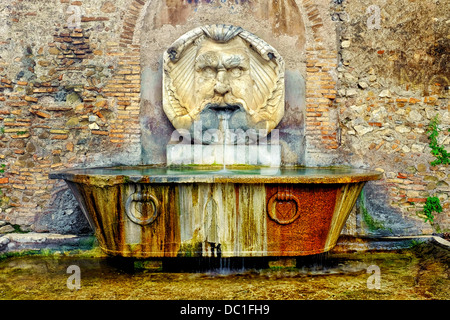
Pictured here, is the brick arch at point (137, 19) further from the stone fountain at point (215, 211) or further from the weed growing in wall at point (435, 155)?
the stone fountain at point (215, 211)

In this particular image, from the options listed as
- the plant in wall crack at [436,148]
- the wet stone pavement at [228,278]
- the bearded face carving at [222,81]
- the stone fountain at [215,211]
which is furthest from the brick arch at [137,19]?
the wet stone pavement at [228,278]

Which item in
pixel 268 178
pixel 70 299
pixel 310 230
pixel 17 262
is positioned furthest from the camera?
pixel 17 262

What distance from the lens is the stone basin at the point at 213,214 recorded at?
299 centimetres

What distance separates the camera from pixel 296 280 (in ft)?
9.90

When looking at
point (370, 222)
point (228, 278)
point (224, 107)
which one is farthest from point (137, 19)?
point (370, 222)

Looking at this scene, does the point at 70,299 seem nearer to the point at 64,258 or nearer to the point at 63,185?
the point at 64,258

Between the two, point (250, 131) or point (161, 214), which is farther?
point (250, 131)

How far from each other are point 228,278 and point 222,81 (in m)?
2.13

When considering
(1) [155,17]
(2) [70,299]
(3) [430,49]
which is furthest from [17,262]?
(3) [430,49]

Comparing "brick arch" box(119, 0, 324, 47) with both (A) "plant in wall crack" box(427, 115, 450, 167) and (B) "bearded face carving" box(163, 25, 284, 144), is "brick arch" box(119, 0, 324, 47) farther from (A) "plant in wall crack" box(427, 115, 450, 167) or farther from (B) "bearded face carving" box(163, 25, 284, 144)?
(A) "plant in wall crack" box(427, 115, 450, 167)

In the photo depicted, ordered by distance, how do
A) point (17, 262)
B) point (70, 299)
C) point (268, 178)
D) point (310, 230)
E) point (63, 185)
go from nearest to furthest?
1. point (70, 299)
2. point (268, 178)
3. point (310, 230)
4. point (17, 262)
5. point (63, 185)

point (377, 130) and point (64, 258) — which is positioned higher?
point (377, 130)

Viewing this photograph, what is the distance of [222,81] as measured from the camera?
14.0ft

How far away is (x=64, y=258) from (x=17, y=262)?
395 mm
